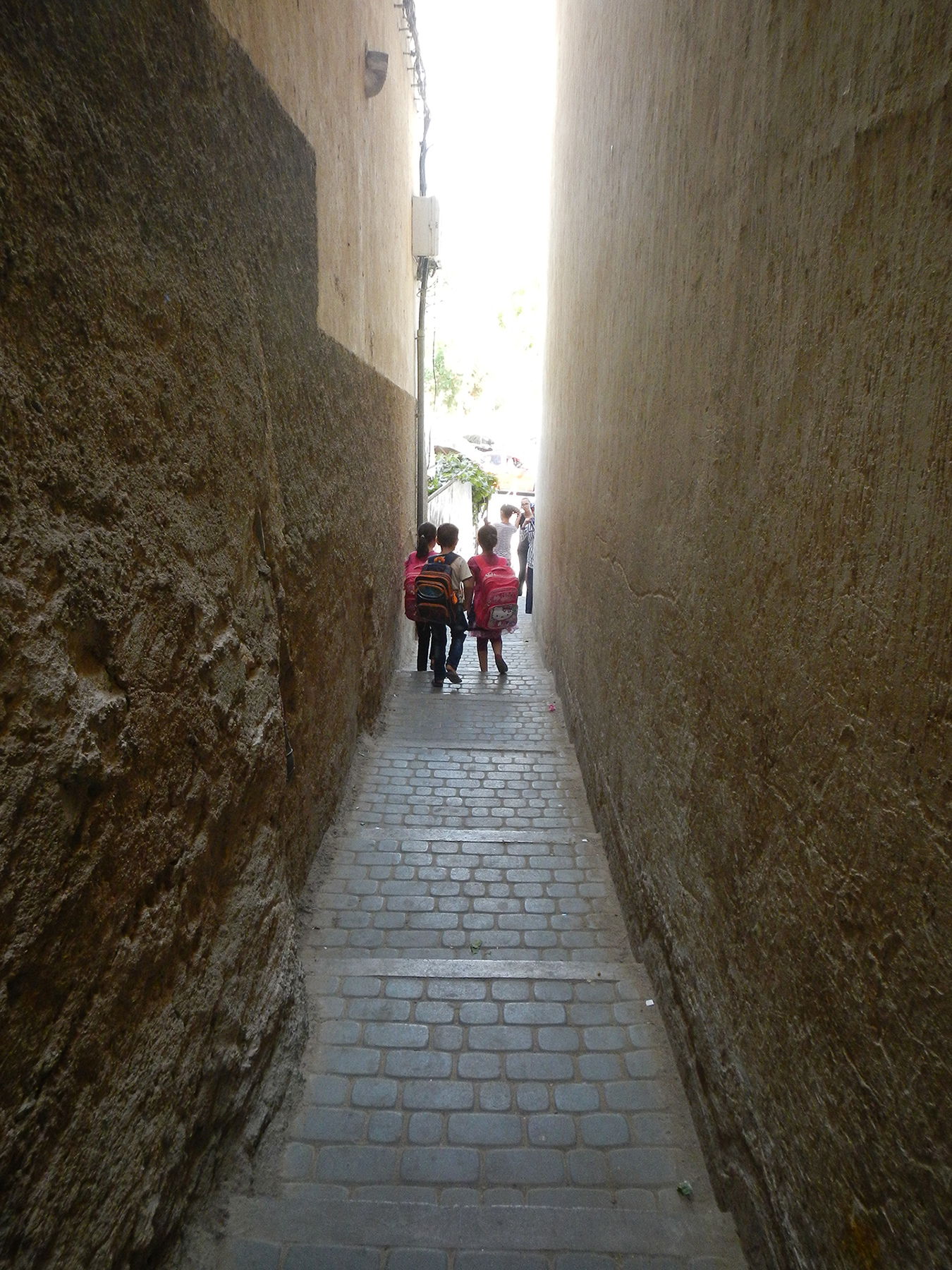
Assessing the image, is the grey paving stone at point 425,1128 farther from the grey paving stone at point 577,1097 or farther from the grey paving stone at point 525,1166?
the grey paving stone at point 577,1097

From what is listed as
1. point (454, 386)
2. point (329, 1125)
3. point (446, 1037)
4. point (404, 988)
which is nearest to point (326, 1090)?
point (329, 1125)

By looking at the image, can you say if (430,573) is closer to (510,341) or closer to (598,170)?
(598,170)

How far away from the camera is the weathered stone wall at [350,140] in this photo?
11.5ft

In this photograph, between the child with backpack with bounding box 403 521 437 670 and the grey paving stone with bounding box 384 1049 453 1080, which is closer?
the grey paving stone with bounding box 384 1049 453 1080

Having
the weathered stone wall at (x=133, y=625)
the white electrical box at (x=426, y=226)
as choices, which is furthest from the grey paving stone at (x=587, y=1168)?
the white electrical box at (x=426, y=226)

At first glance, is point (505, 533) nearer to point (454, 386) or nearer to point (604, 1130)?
point (604, 1130)

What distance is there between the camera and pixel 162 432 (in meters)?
2.09

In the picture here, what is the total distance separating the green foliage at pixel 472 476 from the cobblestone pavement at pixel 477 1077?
13.9 meters

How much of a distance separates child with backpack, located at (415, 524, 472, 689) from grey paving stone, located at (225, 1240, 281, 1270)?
6011 mm

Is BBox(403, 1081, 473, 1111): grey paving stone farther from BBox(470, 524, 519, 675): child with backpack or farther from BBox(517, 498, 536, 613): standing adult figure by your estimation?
BBox(517, 498, 536, 613): standing adult figure

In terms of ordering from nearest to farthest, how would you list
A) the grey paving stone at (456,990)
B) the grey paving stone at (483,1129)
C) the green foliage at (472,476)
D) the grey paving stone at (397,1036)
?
the grey paving stone at (483,1129)
the grey paving stone at (397,1036)
the grey paving stone at (456,990)
the green foliage at (472,476)

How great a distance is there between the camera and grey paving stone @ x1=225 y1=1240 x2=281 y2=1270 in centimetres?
224

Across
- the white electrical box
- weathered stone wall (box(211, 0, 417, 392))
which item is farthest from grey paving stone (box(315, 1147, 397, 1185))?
the white electrical box

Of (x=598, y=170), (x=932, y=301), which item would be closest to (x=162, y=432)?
(x=932, y=301)
